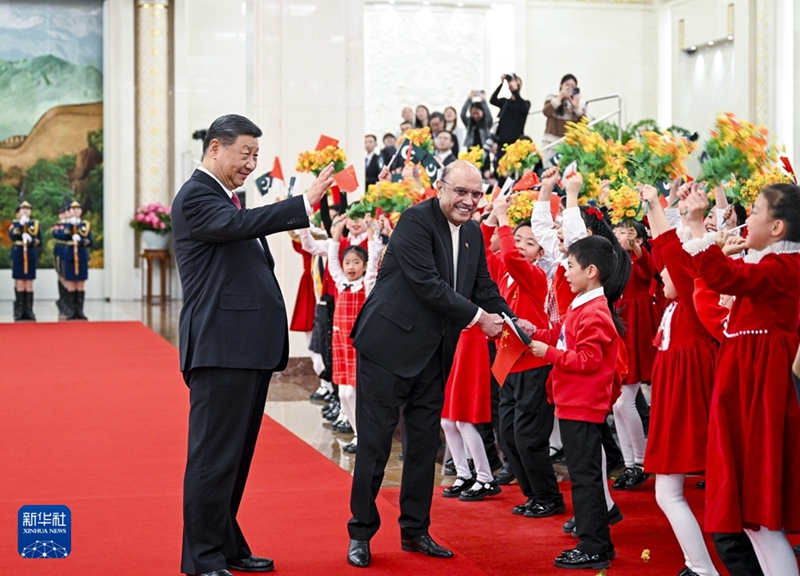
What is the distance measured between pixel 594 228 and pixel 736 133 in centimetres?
157

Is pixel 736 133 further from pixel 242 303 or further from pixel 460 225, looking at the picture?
pixel 242 303

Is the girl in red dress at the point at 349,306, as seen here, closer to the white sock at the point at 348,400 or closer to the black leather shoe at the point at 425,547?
the white sock at the point at 348,400

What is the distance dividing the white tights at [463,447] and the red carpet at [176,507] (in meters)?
0.18

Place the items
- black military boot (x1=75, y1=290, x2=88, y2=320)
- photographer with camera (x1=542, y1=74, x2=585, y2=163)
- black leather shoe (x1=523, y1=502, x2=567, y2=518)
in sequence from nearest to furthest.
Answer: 1. black leather shoe (x1=523, y1=502, x2=567, y2=518)
2. photographer with camera (x1=542, y1=74, x2=585, y2=163)
3. black military boot (x1=75, y1=290, x2=88, y2=320)

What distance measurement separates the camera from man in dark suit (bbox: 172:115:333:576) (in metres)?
4.23

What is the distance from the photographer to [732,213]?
6.00 metres

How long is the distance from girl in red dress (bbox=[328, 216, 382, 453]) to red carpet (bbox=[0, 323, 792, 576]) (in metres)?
0.48

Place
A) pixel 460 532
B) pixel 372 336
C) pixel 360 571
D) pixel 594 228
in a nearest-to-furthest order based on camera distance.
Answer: pixel 360 571 → pixel 372 336 → pixel 460 532 → pixel 594 228

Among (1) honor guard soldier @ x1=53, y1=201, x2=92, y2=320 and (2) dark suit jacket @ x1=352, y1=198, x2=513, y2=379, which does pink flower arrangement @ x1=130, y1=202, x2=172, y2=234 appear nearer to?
(1) honor guard soldier @ x1=53, y1=201, x2=92, y2=320

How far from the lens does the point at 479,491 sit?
5.96 meters

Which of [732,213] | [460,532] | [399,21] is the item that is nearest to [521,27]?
[399,21]

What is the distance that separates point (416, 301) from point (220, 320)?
37.2 inches

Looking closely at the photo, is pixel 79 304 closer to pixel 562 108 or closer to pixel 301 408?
pixel 562 108

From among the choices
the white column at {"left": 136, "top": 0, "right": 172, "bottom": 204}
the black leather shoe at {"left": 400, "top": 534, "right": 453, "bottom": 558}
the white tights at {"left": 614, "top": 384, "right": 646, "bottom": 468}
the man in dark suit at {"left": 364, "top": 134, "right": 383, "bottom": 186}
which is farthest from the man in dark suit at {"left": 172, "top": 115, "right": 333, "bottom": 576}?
the white column at {"left": 136, "top": 0, "right": 172, "bottom": 204}
